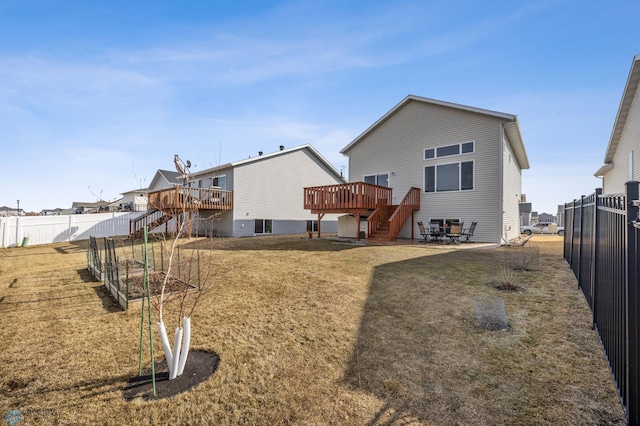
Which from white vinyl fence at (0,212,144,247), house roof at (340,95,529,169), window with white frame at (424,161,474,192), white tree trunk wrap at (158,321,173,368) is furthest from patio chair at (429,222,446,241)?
white vinyl fence at (0,212,144,247)

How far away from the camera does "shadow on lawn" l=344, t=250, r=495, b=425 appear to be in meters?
2.64

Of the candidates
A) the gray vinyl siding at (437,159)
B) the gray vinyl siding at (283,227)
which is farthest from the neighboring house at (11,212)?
the gray vinyl siding at (437,159)

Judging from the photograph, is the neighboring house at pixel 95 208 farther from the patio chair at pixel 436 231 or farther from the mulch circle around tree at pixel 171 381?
the mulch circle around tree at pixel 171 381

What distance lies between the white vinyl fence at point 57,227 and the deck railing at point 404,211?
1886 centimetres

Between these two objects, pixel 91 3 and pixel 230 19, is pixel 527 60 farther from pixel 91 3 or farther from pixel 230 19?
pixel 91 3

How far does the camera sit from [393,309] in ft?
16.0

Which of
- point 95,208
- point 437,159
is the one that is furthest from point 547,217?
point 95,208

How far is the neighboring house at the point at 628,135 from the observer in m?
10.8

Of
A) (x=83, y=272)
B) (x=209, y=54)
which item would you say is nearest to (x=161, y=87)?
(x=209, y=54)

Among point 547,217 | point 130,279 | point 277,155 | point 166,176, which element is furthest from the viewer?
point 547,217

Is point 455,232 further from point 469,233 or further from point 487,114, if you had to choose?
point 487,114

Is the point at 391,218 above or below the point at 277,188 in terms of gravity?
below

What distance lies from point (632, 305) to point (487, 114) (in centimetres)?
1282

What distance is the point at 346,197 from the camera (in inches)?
526
